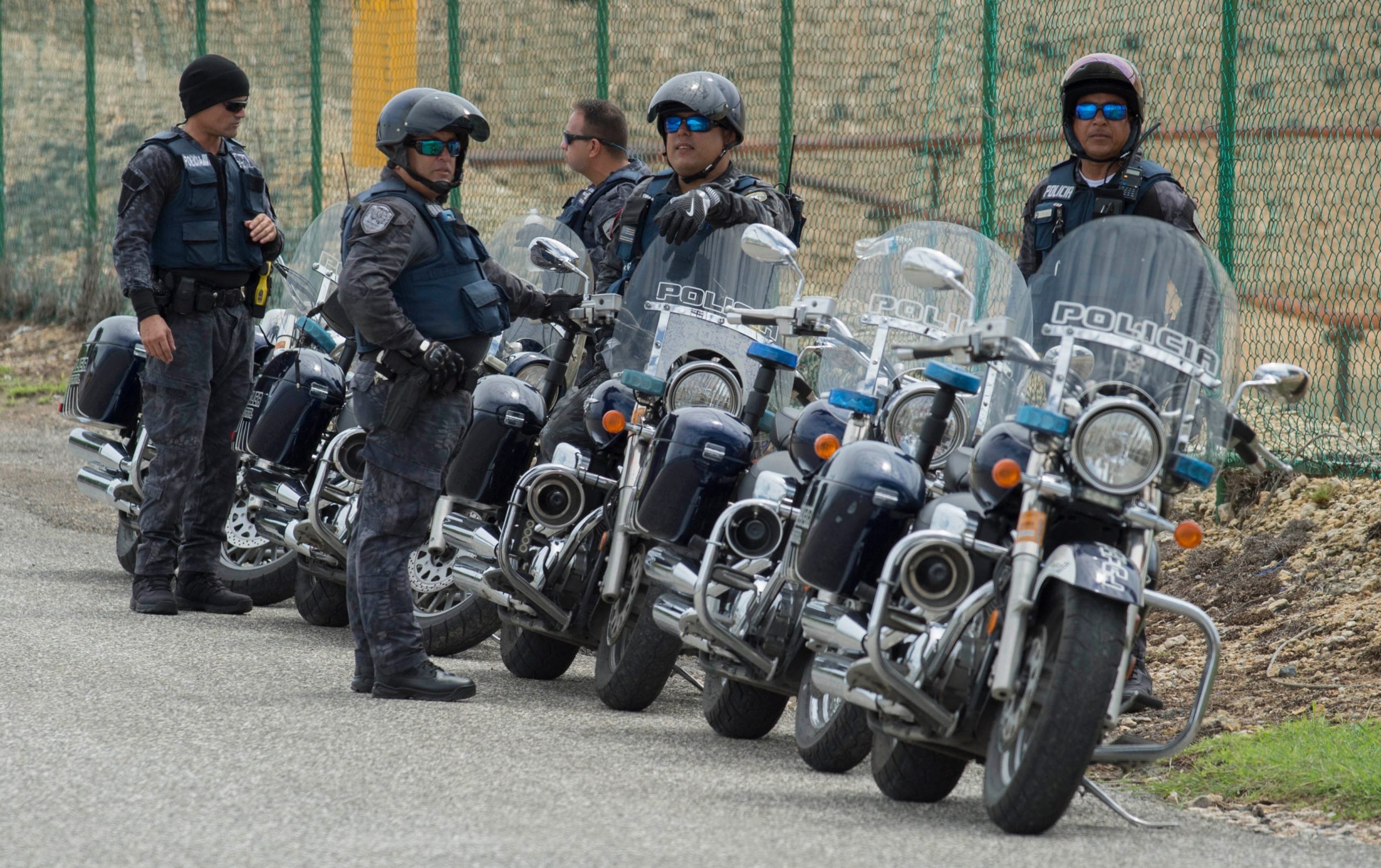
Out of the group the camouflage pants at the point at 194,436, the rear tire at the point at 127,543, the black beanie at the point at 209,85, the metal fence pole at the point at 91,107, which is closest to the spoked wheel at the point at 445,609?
the camouflage pants at the point at 194,436

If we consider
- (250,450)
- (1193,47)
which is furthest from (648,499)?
(1193,47)

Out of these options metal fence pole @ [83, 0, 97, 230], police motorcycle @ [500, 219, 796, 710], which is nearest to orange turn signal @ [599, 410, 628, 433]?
police motorcycle @ [500, 219, 796, 710]

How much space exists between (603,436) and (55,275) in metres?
11.2

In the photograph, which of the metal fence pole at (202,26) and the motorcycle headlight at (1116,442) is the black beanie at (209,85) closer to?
the motorcycle headlight at (1116,442)

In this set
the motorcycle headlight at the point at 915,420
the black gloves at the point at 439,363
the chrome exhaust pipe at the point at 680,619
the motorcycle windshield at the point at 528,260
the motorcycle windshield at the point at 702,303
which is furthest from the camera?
the motorcycle windshield at the point at 528,260

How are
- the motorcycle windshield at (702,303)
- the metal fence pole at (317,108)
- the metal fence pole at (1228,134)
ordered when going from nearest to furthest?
1. the motorcycle windshield at (702,303)
2. the metal fence pole at (1228,134)
3. the metal fence pole at (317,108)

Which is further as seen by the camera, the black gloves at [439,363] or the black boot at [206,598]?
the black boot at [206,598]

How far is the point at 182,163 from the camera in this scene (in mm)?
7387

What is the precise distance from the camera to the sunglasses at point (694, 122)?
21.3 feet

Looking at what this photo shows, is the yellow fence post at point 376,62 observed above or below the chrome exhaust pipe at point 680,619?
above

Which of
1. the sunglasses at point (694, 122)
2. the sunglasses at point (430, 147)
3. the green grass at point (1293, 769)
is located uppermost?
the sunglasses at point (694, 122)

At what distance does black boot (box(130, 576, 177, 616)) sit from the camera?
727cm

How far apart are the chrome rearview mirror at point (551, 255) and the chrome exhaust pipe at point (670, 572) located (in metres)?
1.14

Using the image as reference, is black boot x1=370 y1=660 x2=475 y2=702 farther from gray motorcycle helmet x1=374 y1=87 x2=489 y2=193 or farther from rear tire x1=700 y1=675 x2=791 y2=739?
gray motorcycle helmet x1=374 y1=87 x2=489 y2=193
